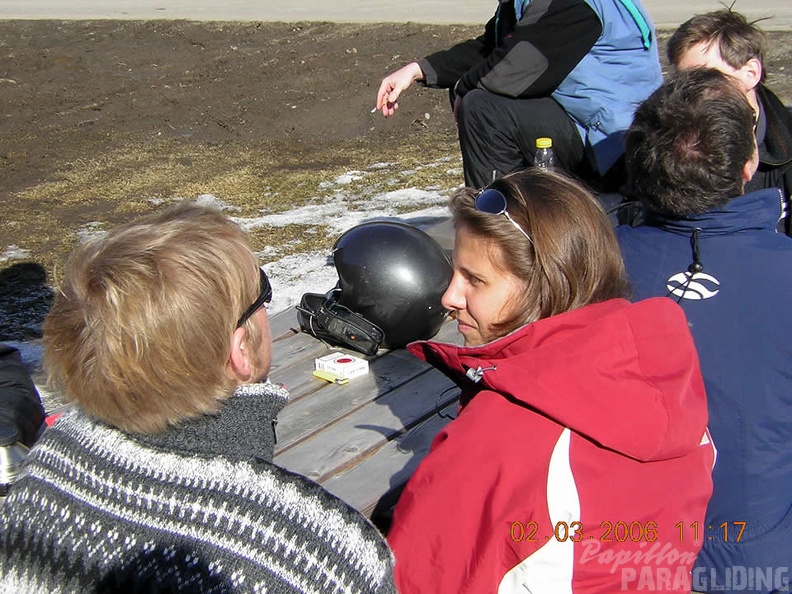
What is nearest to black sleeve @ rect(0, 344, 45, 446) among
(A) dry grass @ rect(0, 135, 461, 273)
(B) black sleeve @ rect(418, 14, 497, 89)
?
(B) black sleeve @ rect(418, 14, 497, 89)

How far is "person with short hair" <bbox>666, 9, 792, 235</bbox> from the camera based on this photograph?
11.4ft

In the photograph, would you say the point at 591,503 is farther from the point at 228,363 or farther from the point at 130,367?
the point at 130,367

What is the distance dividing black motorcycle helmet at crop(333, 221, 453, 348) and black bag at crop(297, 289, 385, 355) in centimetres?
8

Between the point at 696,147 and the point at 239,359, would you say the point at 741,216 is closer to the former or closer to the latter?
the point at 696,147

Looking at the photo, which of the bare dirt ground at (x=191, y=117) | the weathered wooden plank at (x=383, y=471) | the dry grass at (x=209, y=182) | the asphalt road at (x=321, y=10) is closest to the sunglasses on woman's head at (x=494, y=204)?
the weathered wooden plank at (x=383, y=471)

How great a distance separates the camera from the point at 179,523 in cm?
152

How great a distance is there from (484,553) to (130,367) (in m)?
0.72

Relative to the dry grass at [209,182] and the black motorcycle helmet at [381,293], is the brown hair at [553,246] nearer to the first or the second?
the black motorcycle helmet at [381,293]

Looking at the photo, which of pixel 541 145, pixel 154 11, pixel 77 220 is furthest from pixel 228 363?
pixel 154 11

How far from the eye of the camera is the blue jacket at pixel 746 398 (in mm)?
2219

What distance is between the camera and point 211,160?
9.48 m

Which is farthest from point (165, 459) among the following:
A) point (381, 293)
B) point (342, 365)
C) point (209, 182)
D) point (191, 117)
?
point (191, 117)

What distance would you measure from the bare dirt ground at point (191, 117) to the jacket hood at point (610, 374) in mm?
4223

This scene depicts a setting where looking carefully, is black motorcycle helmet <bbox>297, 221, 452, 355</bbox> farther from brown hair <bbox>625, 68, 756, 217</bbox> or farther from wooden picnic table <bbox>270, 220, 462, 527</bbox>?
brown hair <bbox>625, 68, 756, 217</bbox>
